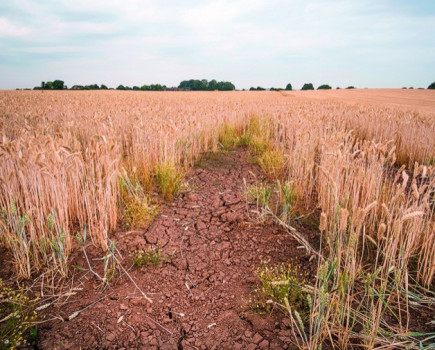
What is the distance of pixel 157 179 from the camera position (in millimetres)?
3926

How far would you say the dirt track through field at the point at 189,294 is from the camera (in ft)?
5.64

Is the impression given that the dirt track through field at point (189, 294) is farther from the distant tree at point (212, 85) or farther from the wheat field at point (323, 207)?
the distant tree at point (212, 85)

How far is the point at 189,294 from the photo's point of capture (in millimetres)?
2113

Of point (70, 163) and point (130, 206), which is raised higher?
point (70, 163)

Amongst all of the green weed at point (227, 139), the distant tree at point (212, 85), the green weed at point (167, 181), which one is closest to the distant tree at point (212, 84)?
the distant tree at point (212, 85)

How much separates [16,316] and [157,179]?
237 cm

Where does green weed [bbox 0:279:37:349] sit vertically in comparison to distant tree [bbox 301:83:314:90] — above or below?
below

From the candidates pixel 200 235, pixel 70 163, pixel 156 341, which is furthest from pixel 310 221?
pixel 70 163

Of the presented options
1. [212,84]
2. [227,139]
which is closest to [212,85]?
[212,84]

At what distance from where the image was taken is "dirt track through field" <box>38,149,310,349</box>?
1718mm

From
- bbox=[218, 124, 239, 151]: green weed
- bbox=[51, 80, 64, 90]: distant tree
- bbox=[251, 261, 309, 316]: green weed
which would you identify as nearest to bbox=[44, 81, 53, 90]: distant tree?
bbox=[51, 80, 64, 90]: distant tree

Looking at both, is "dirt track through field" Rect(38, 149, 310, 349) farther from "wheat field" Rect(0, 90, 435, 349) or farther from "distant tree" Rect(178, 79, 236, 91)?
"distant tree" Rect(178, 79, 236, 91)

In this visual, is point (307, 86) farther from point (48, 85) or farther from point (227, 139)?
point (227, 139)

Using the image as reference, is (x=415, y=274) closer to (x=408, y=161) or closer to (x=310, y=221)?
(x=310, y=221)
